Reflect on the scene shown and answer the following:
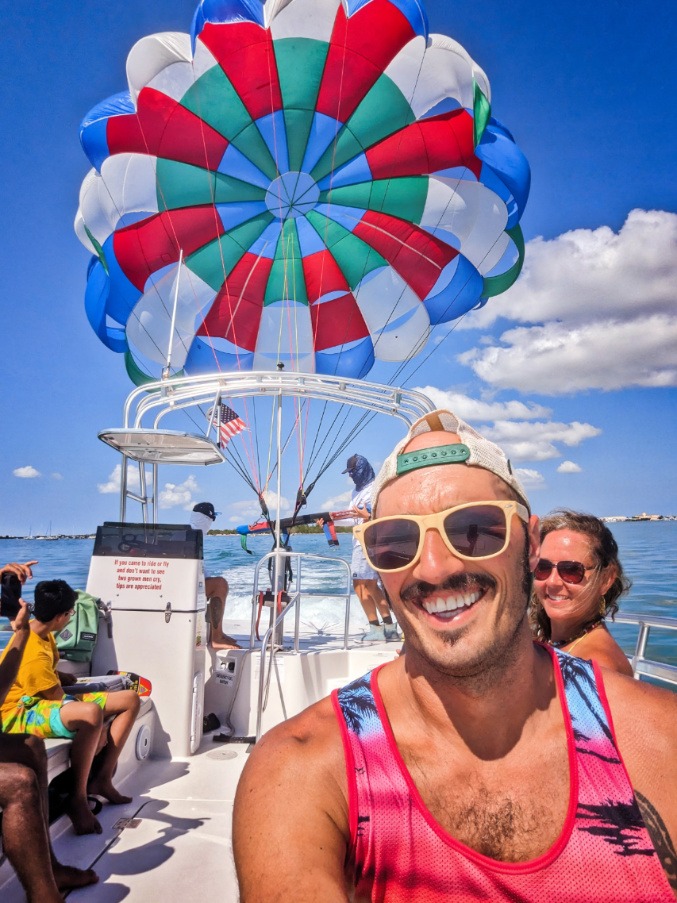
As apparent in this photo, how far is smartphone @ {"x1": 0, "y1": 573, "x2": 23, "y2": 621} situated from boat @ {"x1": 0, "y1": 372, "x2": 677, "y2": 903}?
78cm

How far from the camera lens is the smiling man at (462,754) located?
3.55ft

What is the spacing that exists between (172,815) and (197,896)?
0.83 meters

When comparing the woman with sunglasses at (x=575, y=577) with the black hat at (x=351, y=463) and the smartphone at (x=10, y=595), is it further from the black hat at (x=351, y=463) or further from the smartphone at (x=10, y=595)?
the black hat at (x=351, y=463)

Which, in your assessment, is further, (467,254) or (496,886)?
(467,254)

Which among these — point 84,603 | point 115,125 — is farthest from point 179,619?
point 115,125

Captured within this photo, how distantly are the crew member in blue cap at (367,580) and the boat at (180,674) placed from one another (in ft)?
1.83

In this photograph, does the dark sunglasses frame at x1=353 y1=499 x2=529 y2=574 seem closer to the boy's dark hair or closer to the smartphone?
the smartphone

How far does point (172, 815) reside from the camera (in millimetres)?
3354

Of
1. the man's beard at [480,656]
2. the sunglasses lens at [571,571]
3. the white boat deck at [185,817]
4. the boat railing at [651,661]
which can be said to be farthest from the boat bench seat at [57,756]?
the boat railing at [651,661]

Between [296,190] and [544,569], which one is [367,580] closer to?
[544,569]

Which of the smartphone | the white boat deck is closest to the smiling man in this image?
the smartphone

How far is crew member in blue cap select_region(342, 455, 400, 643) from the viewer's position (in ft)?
21.3

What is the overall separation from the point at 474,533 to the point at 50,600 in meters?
2.71

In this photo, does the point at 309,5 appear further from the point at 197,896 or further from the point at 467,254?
the point at 197,896
